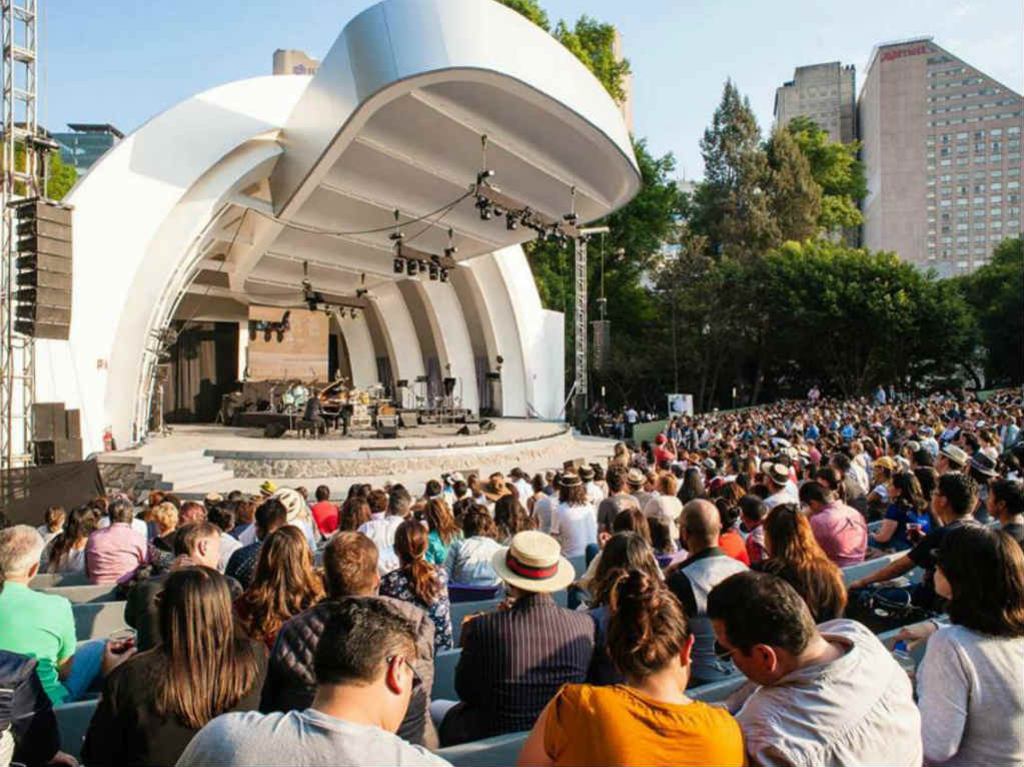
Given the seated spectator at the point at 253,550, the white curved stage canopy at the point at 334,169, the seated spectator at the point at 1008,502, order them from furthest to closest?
the white curved stage canopy at the point at 334,169 < the seated spectator at the point at 253,550 < the seated spectator at the point at 1008,502

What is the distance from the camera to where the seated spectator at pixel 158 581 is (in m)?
2.61

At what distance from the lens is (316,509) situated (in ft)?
22.0

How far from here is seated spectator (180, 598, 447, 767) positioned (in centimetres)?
131

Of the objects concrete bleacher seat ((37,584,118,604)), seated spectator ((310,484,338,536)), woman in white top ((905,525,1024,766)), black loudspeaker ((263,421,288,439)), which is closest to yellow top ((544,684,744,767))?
woman in white top ((905,525,1024,766))

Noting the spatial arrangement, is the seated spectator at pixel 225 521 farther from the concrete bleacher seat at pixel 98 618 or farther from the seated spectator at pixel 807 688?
the seated spectator at pixel 807 688

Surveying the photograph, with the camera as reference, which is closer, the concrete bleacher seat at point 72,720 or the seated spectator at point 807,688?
the seated spectator at point 807,688

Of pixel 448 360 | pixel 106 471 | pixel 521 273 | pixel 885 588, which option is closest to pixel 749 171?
pixel 521 273

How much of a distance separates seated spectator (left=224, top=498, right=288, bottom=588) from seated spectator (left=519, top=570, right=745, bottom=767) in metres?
2.06

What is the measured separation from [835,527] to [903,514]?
3.02ft

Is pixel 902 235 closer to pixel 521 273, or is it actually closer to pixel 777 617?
pixel 521 273

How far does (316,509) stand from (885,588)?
16.2 ft

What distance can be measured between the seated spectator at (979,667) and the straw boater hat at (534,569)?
3.91 ft

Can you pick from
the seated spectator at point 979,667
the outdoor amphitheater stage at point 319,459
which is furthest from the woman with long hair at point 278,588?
the outdoor amphitheater stage at point 319,459

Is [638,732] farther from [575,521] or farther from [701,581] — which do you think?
[575,521]
